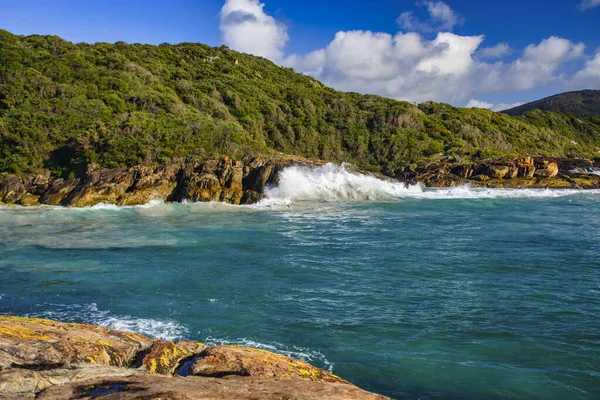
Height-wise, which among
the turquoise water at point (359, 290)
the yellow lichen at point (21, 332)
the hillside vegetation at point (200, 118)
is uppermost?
the hillside vegetation at point (200, 118)

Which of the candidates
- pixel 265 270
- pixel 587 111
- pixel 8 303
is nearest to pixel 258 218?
pixel 265 270

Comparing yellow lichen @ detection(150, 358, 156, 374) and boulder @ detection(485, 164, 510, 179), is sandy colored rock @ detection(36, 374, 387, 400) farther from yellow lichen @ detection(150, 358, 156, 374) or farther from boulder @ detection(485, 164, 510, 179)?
boulder @ detection(485, 164, 510, 179)

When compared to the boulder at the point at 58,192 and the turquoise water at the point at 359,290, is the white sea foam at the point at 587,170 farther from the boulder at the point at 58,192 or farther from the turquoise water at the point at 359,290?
the boulder at the point at 58,192

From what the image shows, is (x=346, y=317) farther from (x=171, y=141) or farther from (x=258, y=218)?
(x=171, y=141)

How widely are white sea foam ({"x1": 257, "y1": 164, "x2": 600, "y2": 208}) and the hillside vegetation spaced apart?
20.9 feet

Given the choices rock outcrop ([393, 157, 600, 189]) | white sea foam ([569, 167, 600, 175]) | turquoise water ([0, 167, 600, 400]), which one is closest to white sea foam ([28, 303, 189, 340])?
turquoise water ([0, 167, 600, 400])

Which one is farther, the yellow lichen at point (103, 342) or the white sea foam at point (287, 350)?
the white sea foam at point (287, 350)

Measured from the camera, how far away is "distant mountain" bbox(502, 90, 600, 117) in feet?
419

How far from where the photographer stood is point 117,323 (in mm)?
10070

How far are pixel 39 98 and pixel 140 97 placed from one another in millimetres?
9266

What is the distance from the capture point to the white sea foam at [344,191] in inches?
1316

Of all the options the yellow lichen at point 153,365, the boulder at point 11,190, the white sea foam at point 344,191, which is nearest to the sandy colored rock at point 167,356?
the yellow lichen at point 153,365

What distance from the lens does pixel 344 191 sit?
1414 inches

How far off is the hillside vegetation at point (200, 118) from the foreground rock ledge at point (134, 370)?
29892 mm
